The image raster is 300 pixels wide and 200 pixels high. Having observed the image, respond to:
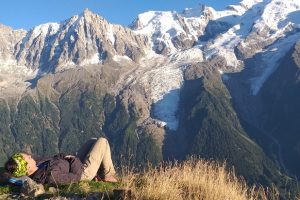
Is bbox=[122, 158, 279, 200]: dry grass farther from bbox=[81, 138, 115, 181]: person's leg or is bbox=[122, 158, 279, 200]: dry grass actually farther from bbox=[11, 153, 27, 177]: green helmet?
bbox=[11, 153, 27, 177]: green helmet

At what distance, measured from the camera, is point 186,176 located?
13188mm

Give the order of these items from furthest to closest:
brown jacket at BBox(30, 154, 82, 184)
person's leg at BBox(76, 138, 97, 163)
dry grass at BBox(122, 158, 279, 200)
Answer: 1. person's leg at BBox(76, 138, 97, 163)
2. brown jacket at BBox(30, 154, 82, 184)
3. dry grass at BBox(122, 158, 279, 200)

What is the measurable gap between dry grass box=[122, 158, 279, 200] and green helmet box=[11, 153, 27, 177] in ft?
9.08

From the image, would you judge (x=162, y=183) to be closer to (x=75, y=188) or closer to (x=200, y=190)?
(x=200, y=190)

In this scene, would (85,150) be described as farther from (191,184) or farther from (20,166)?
(191,184)

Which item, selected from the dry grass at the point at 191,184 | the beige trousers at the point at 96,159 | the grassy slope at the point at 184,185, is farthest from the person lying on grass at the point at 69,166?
the dry grass at the point at 191,184

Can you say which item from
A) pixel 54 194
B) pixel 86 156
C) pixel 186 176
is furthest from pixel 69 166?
pixel 186 176

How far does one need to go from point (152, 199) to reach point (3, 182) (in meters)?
5.47

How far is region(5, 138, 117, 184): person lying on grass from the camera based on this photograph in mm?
14164

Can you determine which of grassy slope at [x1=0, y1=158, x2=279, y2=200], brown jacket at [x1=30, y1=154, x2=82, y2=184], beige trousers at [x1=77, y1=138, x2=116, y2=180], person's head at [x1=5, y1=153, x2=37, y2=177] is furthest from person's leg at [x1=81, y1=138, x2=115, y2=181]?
person's head at [x1=5, y1=153, x2=37, y2=177]

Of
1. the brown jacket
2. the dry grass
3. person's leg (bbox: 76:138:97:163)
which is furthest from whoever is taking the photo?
person's leg (bbox: 76:138:97:163)

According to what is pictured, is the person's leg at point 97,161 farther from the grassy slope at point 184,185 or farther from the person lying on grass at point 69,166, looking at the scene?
the grassy slope at point 184,185

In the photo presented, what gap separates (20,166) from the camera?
14219mm

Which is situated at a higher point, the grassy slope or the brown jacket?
the brown jacket
